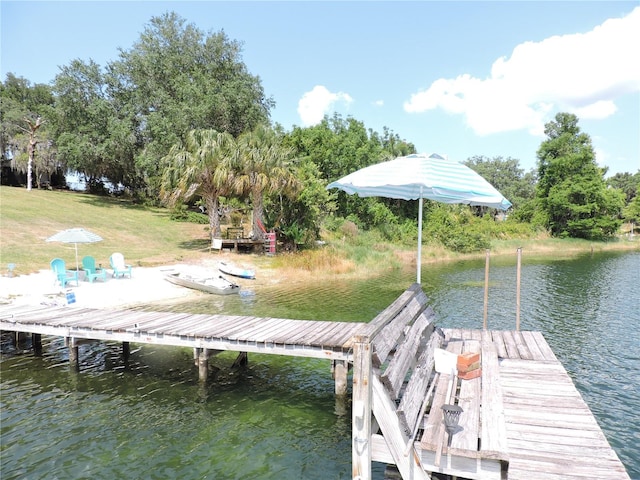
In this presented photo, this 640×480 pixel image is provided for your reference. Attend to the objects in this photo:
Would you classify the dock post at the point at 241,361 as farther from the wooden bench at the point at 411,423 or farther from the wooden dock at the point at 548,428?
the wooden dock at the point at 548,428

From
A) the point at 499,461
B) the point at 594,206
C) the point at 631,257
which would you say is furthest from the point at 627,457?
the point at 594,206

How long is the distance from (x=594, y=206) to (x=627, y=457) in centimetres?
5736

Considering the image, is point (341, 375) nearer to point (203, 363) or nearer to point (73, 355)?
point (203, 363)

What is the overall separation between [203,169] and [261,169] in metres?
3.60

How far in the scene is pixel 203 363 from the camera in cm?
948

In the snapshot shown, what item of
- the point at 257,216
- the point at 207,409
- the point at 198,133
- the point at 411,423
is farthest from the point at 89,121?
the point at 411,423

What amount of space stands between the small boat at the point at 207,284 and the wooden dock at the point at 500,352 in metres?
7.31

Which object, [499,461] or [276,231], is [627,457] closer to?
[499,461]

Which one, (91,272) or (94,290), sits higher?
(91,272)

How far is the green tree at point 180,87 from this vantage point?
4025 centimetres

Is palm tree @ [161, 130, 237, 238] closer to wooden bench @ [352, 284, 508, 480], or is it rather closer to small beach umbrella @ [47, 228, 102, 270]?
small beach umbrella @ [47, 228, 102, 270]

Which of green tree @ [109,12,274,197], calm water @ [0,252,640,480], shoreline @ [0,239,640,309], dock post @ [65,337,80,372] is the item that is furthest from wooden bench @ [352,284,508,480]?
green tree @ [109,12,274,197]

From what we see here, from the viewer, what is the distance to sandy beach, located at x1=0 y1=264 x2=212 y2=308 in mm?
15773

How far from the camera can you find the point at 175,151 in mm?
28719
